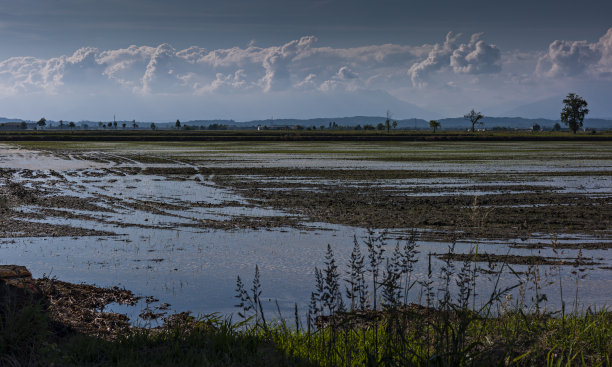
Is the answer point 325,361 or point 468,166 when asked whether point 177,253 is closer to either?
point 325,361

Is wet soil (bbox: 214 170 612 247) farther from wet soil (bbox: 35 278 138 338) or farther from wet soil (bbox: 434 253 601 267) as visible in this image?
wet soil (bbox: 35 278 138 338)

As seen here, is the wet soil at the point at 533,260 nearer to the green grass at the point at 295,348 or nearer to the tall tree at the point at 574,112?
the green grass at the point at 295,348

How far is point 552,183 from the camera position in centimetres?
3225

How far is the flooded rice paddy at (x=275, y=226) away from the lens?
12.4m

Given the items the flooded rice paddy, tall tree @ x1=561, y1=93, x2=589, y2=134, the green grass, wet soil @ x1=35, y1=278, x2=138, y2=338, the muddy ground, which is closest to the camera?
the green grass

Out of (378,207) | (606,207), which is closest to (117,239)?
(378,207)

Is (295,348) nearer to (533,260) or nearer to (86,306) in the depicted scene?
(86,306)

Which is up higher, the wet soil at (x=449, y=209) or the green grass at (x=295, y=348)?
the green grass at (x=295, y=348)

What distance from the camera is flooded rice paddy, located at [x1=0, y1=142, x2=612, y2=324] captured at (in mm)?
12383

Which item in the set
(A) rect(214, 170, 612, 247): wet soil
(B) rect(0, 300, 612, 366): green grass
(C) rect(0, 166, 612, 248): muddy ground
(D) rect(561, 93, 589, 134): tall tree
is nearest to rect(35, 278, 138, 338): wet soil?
(B) rect(0, 300, 612, 366): green grass

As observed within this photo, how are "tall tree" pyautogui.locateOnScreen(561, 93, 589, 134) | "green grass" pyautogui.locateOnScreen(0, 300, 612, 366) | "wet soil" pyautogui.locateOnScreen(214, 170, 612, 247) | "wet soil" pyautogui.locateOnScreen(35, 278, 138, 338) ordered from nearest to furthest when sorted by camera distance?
1. "green grass" pyautogui.locateOnScreen(0, 300, 612, 366)
2. "wet soil" pyautogui.locateOnScreen(35, 278, 138, 338)
3. "wet soil" pyautogui.locateOnScreen(214, 170, 612, 247)
4. "tall tree" pyautogui.locateOnScreen(561, 93, 589, 134)

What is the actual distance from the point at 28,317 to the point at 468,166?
41.9m

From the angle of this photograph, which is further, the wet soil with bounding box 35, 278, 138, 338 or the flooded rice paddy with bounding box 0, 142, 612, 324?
the flooded rice paddy with bounding box 0, 142, 612, 324

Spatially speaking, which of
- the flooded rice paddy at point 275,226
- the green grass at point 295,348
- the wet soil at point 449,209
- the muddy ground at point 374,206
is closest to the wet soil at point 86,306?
the flooded rice paddy at point 275,226
